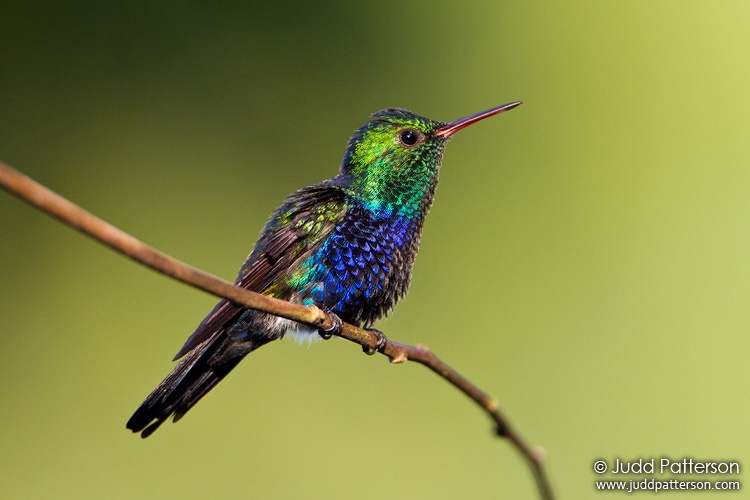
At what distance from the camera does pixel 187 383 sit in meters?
2.69

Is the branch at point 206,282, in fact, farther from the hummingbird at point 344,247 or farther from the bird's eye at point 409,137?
the bird's eye at point 409,137

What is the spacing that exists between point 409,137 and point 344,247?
1.67 ft

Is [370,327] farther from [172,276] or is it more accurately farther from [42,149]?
[42,149]

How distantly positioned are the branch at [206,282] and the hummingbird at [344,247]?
1.55ft

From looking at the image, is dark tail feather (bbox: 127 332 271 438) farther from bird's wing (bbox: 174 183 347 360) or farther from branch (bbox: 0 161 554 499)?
branch (bbox: 0 161 554 499)

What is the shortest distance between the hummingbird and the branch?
Result: 472 mm

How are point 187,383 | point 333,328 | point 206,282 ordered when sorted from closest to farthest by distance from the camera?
point 206,282 < point 333,328 < point 187,383

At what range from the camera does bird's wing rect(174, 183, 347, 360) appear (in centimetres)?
280

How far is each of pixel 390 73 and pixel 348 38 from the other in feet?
1.32

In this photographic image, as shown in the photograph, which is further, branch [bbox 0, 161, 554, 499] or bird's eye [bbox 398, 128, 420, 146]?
bird's eye [bbox 398, 128, 420, 146]

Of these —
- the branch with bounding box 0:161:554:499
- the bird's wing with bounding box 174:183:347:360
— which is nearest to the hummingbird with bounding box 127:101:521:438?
the bird's wing with bounding box 174:183:347:360

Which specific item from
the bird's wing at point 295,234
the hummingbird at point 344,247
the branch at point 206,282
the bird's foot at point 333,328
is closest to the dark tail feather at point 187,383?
the hummingbird at point 344,247

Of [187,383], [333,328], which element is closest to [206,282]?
[333,328]

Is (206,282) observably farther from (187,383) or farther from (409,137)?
(409,137)
